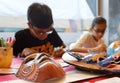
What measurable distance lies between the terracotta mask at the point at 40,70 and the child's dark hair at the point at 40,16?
35cm

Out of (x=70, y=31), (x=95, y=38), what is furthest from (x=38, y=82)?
(x=70, y=31)

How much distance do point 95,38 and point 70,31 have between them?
0.42 m

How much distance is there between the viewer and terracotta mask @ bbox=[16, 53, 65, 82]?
1.87 ft

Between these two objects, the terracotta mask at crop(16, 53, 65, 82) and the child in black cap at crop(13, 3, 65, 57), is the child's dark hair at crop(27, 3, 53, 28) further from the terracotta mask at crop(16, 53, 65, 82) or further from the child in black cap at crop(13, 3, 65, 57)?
the terracotta mask at crop(16, 53, 65, 82)

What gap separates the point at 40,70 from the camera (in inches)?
22.5

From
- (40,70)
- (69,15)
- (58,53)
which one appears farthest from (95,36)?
(40,70)

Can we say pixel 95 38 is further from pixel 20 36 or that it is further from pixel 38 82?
pixel 38 82

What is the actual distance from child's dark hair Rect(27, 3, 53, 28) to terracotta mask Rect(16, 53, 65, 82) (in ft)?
1.15

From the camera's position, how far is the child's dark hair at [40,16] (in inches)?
37.9

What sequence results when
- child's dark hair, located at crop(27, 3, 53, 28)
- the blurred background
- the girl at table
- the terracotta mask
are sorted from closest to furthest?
the terracotta mask → child's dark hair, located at crop(27, 3, 53, 28) → the girl at table → the blurred background

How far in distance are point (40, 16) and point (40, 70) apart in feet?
1.50

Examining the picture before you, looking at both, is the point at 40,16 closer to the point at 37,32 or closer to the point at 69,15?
the point at 37,32

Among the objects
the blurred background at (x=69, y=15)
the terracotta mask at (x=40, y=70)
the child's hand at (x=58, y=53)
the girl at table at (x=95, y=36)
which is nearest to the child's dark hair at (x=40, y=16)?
the child's hand at (x=58, y=53)

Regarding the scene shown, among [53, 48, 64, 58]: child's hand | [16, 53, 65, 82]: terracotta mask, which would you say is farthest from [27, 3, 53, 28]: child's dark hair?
[16, 53, 65, 82]: terracotta mask
